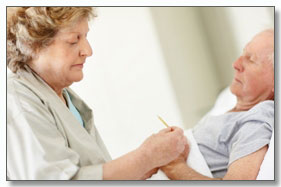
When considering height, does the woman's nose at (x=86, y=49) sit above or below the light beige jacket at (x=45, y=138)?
above

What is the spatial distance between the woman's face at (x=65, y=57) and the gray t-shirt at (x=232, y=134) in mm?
474

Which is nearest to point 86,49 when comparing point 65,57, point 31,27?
point 65,57

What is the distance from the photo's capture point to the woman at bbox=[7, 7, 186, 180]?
1317 millimetres

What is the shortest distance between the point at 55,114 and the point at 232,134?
23.5 inches

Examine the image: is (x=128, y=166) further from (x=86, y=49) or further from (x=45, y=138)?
(x=86, y=49)

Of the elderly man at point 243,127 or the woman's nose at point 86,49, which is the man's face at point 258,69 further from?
the woman's nose at point 86,49

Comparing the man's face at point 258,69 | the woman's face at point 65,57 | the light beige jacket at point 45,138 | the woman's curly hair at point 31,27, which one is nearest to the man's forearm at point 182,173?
the light beige jacket at point 45,138

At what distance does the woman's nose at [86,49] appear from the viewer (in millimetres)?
1433

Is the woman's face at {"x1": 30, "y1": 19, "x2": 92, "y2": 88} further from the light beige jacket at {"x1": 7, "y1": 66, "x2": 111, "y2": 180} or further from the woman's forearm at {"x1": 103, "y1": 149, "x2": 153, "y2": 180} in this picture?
the woman's forearm at {"x1": 103, "y1": 149, "x2": 153, "y2": 180}

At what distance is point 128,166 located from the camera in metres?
1.35

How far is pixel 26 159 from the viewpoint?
1313 mm

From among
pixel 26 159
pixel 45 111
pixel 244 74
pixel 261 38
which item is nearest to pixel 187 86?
pixel 244 74

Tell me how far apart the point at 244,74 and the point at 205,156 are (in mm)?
325

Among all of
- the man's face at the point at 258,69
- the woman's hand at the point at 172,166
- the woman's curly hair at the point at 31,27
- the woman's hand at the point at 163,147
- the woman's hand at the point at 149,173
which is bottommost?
the woman's hand at the point at 149,173
